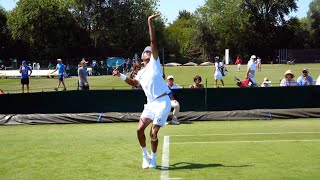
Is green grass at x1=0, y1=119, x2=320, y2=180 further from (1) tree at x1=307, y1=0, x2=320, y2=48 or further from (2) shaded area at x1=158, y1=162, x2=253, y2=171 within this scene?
(1) tree at x1=307, y1=0, x2=320, y2=48

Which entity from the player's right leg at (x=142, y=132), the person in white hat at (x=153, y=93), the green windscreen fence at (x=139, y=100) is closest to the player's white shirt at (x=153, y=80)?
the person in white hat at (x=153, y=93)

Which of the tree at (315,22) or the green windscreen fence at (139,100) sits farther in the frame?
the tree at (315,22)

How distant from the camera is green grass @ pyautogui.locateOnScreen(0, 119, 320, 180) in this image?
7.91m

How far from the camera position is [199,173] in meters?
7.80

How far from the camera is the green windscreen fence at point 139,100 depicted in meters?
17.2

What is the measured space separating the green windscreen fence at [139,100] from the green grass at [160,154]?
256 cm

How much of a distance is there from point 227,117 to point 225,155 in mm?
6732

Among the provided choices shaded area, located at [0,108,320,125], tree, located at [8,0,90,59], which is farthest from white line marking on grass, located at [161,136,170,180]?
tree, located at [8,0,90,59]

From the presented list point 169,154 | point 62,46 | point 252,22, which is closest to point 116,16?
point 62,46

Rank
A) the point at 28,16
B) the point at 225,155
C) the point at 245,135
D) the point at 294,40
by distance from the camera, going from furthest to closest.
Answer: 1. the point at 294,40
2. the point at 28,16
3. the point at 245,135
4. the point at 225,155

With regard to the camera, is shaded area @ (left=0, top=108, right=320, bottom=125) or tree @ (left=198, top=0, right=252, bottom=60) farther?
tree @ (left=198, top=0, right=252, bottom=60)

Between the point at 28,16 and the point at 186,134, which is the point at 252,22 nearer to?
the point at 28,16

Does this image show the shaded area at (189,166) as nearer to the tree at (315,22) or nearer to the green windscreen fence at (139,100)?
the green windscreen fence at (139,100)

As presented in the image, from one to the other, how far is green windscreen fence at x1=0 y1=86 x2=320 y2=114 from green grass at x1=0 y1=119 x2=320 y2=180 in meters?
2.56
